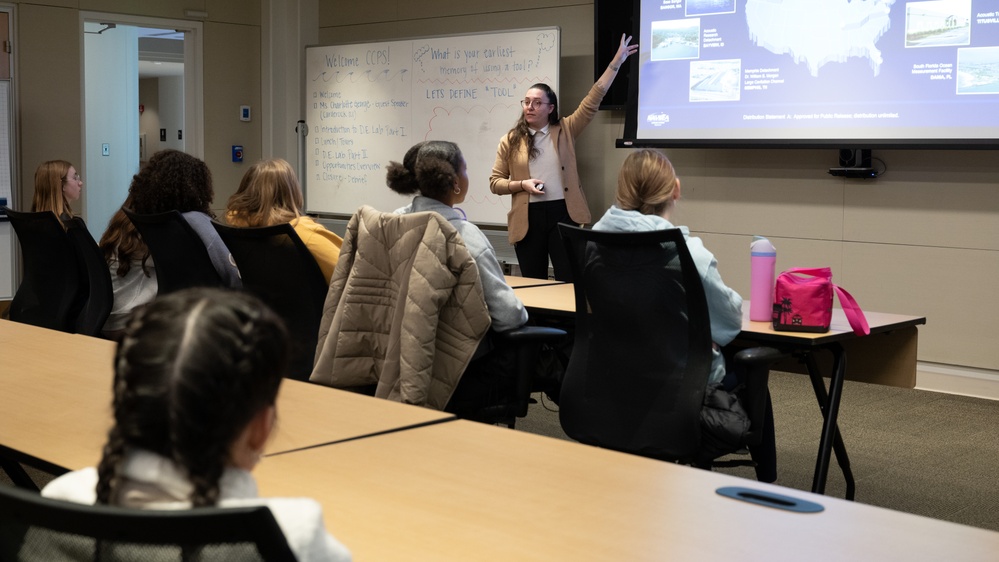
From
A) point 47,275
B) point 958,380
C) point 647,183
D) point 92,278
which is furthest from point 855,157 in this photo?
point 47,275

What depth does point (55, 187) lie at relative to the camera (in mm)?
5281

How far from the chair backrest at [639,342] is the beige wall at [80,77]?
20.9ft

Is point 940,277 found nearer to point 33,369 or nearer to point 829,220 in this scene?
point 829,220

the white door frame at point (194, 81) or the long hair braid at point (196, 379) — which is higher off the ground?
the white door frame at point (194, 81)

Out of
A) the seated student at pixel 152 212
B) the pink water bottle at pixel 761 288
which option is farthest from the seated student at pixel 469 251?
the seated student at pixel 152 212

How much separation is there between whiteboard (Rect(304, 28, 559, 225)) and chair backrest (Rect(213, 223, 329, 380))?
3812 millimetres

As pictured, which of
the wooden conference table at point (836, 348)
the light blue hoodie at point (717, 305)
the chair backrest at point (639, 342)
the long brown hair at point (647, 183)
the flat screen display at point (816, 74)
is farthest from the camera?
the flat screen display at point (816, 74)

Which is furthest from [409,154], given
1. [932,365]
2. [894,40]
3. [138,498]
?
[932,365]

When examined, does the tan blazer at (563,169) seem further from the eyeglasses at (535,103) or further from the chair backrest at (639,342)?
the chair backrest at (639,342)

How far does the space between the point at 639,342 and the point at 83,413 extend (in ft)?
4.72

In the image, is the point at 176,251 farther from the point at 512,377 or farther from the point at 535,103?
the point at 535,103

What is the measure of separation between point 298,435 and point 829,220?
15.5 ft

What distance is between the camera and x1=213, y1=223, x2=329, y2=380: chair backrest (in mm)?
3352

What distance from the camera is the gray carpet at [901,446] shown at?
380 centimetres
